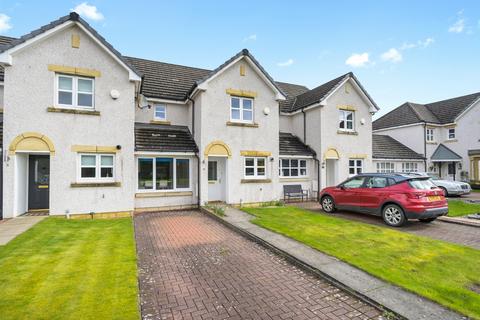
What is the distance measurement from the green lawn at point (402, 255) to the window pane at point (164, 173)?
18.0ft

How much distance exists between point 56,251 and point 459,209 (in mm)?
16657

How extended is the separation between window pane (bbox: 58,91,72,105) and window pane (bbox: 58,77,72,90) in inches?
8.2

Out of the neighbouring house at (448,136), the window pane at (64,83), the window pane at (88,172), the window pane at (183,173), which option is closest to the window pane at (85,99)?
the window pane at (64,83)

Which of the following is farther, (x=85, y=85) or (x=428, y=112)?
(x=428, y=112)

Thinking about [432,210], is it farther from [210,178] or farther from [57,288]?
[57,288]

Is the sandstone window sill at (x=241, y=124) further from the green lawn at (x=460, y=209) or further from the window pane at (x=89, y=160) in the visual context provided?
the green lawn at (x=460, y=209)

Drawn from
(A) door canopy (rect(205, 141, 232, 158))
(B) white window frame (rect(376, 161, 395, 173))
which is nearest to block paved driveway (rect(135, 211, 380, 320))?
(A) door canopy (rect(205, 141, 232, 158))

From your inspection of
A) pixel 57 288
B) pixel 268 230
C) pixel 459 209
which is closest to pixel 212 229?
pixel 268 230

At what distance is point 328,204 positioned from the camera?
1187 centimetres

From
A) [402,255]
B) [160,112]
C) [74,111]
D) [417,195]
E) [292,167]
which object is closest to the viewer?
[402,255]

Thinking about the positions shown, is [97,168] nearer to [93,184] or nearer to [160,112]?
[93,184]

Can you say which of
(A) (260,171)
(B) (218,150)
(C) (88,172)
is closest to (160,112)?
(B) (218,150)

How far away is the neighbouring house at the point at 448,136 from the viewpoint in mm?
23219

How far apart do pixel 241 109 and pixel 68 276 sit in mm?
10778
